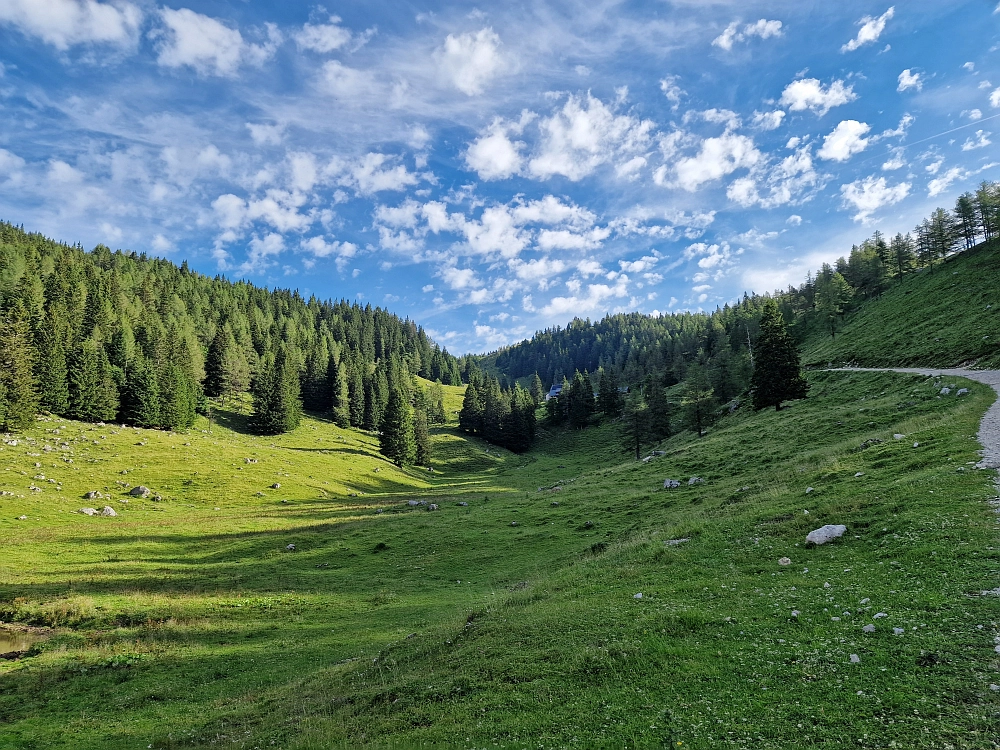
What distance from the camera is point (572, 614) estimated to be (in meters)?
14.3

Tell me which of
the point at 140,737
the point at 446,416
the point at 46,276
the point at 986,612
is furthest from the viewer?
the point at 446,416

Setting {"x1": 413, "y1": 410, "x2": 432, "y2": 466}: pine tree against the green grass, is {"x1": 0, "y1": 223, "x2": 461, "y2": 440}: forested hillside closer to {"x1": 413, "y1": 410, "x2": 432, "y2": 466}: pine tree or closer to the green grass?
{"x1": 413, "y1": 410, "x2": 432, "y2": 466}: pine tree

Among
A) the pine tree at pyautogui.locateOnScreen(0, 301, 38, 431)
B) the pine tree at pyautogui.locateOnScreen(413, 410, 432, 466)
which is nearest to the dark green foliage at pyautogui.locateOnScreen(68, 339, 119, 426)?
the pine tree at pyautogui.locateOnScreen(0, 301, 38, 431)

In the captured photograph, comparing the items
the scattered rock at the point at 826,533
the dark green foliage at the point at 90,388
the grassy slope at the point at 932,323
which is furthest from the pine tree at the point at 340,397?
the scattered rock at the point at 826,533

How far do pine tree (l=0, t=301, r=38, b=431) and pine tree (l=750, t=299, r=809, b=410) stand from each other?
107 m

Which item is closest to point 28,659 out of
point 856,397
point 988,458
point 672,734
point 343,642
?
point 343,642

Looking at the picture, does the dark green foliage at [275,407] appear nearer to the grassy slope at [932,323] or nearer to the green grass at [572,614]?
the green grass at [572,614]

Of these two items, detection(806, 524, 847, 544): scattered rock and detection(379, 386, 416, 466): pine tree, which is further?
detection(379, 386, 416, 466): pine tree

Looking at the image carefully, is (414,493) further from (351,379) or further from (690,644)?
(351,379)

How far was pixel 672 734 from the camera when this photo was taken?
748 cm

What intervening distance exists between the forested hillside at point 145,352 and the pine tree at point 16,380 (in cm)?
18

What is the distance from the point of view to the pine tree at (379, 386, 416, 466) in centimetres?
10069

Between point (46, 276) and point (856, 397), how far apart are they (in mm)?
195952

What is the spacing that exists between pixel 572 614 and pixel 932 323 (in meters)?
92.3
